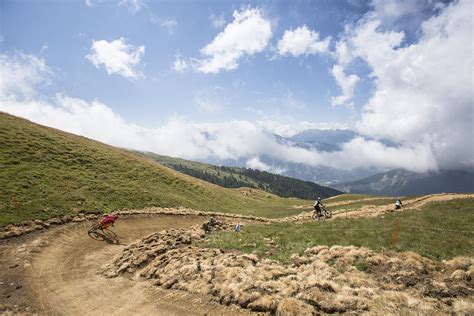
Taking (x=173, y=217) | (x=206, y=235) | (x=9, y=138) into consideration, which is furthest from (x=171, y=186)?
(x=206, y=235)

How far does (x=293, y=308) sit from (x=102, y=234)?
27579 millimetres

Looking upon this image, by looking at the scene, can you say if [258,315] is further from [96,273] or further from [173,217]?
[173,217]

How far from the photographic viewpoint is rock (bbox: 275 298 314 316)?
13875 millimetres

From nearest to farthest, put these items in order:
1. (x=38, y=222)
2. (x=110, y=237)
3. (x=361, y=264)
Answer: (x=361, y=264), (x=38, y=222), (x=110, y=237)

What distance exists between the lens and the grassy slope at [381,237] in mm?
21922

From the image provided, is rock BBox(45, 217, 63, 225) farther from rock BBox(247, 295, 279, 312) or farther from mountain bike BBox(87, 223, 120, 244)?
rock BBox(247, 295, 279, 312)

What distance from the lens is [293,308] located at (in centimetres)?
1414

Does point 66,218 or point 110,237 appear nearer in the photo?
point 110,237

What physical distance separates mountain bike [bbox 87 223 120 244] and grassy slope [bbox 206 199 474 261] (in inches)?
461

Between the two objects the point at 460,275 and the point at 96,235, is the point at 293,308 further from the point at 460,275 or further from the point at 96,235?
the point at 96,235

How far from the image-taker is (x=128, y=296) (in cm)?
1884

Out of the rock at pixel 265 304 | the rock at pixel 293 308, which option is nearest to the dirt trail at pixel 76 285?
the rock at pixel 265 304

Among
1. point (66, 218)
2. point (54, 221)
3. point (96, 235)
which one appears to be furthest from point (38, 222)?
point (96, 235)

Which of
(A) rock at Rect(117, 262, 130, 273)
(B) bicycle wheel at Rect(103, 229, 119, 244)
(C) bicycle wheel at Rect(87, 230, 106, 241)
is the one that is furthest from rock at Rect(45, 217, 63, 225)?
(A) rock at Rect(117, 262, 130, 273)
